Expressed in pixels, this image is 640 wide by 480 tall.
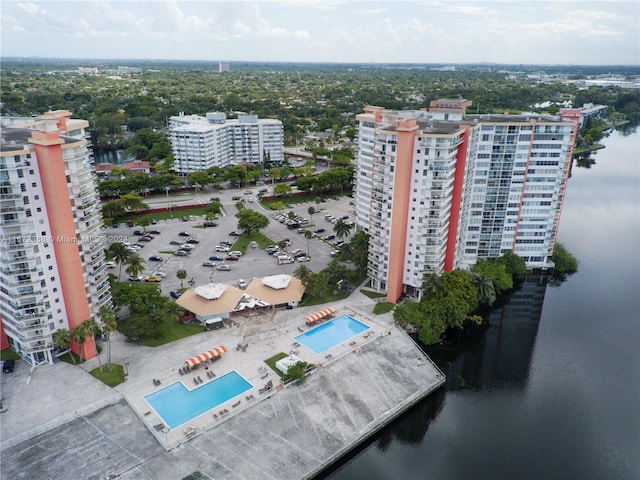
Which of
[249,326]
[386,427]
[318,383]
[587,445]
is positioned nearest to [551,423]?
[587,445]

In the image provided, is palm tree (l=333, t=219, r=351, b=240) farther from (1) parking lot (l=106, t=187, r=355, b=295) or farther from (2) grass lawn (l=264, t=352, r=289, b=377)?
(2) grass lawn (l=264, t=352, r=289, b=377)

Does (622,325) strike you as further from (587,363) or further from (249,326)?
(249,326)

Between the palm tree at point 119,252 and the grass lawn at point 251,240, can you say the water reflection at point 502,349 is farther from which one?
the palm tree at point 119,252

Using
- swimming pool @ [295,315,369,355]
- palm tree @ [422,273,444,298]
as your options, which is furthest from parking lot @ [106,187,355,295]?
palm tree @ [422,273,444,298]

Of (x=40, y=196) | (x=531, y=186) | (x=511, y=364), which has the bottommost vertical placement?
(x=511, y=364)

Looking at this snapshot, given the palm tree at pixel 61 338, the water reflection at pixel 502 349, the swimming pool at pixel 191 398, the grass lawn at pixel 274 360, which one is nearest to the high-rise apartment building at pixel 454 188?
the water reflection at pixel 502 349
